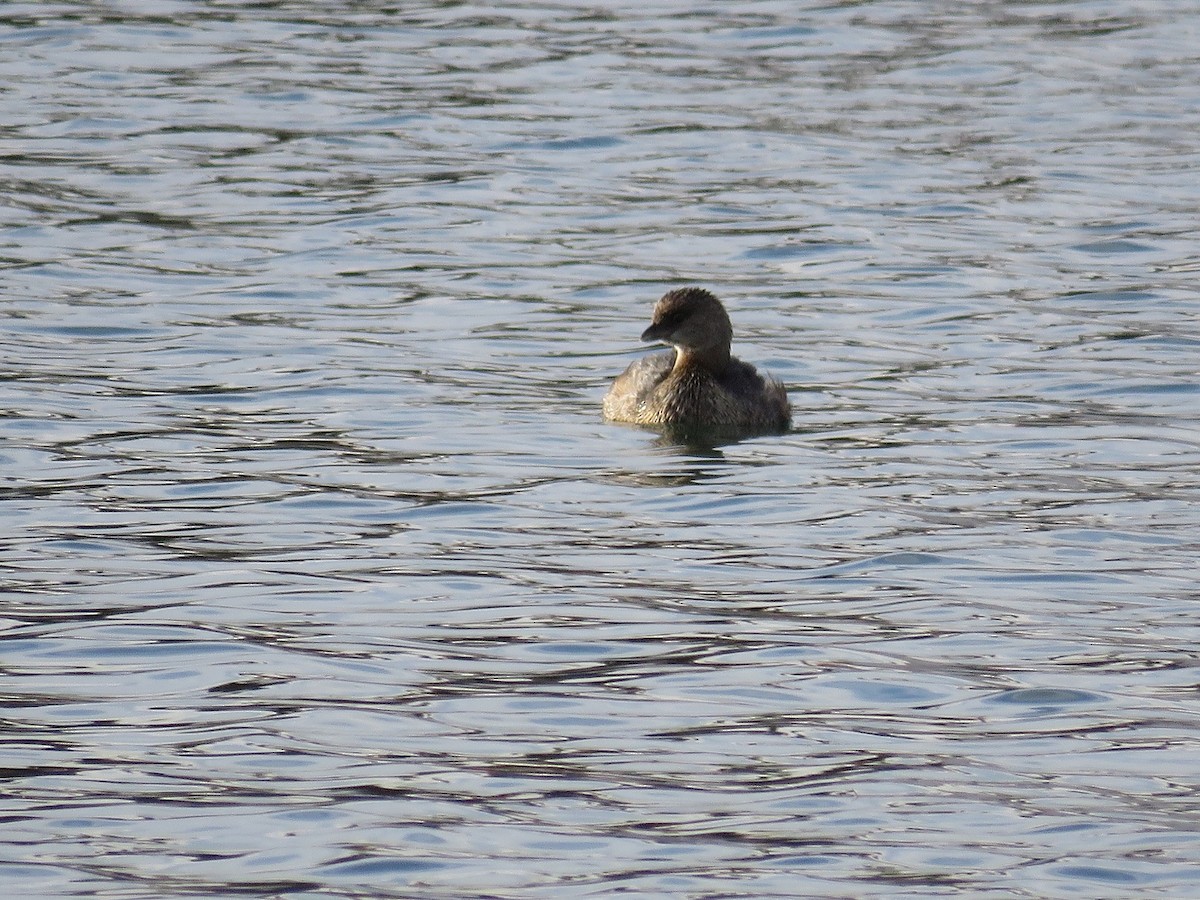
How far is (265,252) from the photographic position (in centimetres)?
1709

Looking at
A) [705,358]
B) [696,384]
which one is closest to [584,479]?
[696,384]

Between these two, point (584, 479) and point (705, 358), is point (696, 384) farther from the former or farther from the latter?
point (584, 479)

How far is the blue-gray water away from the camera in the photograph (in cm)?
710

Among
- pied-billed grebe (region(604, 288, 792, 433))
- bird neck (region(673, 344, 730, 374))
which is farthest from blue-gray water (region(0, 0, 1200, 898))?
bird neck (region(673, 344, 730, 374))

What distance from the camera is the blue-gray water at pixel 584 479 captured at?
710 cm

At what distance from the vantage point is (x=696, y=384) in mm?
13570

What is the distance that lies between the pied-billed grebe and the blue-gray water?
0.27 metres

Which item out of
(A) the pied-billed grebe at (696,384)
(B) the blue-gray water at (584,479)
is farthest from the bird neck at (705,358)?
(B) the blue-gray water at (584,479)

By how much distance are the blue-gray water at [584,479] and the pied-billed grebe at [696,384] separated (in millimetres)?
270

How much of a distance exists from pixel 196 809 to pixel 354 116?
15.2m

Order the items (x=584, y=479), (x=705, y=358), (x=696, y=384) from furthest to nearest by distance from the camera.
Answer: (x=705, y=358) → (x=696, y=384) → (x=584, y=479)

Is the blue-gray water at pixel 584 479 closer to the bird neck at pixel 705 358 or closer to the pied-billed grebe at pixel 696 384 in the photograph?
the pied-billed grebe at pixel 696 384

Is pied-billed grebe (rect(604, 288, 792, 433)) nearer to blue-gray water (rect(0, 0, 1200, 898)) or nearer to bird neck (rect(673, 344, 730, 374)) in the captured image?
bird neck (rect(673, 344, 730, 374))

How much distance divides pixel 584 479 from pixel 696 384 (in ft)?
6.31
